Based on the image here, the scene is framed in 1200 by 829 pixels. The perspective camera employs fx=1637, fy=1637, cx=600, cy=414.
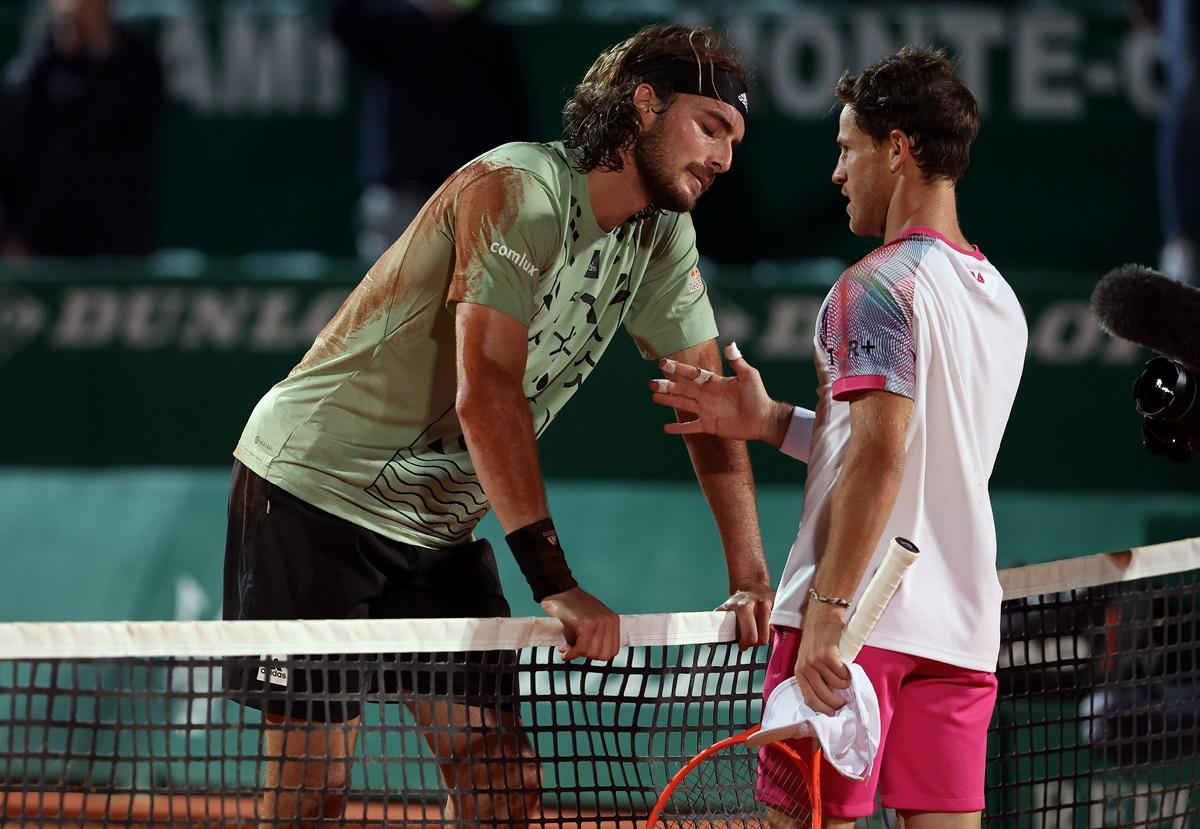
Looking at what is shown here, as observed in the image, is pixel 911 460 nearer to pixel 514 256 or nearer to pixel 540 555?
pixel 540 555

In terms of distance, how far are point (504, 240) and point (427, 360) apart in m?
0.37

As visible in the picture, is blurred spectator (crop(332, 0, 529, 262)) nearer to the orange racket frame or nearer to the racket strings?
the racket strings

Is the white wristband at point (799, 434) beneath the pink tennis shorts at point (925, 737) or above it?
above

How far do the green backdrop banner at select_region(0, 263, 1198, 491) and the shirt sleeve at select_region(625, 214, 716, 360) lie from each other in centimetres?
247

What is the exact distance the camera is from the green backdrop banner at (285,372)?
6.18m

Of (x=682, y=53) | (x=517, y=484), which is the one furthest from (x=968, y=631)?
(x=682, y=53)

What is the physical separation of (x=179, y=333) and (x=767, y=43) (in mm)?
2757

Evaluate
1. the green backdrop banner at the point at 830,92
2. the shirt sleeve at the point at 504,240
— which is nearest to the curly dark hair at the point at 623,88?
the shirt sleeve at the point at 504,240

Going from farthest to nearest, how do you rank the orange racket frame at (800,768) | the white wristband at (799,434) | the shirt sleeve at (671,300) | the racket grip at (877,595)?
1. the shirt sleeve at (671,300)
2. the white wristband at (799,434)
3. the orange racket frame at (800,768)
4. the racket grip at (877,595)

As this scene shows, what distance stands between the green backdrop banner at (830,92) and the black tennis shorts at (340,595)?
3.65 meters

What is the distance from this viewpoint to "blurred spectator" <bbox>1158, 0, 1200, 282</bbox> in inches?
256

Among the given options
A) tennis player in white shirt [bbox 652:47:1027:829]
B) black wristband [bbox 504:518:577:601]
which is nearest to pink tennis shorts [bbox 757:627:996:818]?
tennis player in white shirt [bbox 652:47:1027:829]

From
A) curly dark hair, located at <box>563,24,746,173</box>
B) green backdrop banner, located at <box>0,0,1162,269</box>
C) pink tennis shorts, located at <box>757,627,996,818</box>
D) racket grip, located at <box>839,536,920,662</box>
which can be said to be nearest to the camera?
racket grip, located at <box>839,536,920,662</box>

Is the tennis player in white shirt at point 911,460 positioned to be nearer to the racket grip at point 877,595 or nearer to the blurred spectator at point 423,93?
the racket grip at point 877,595
